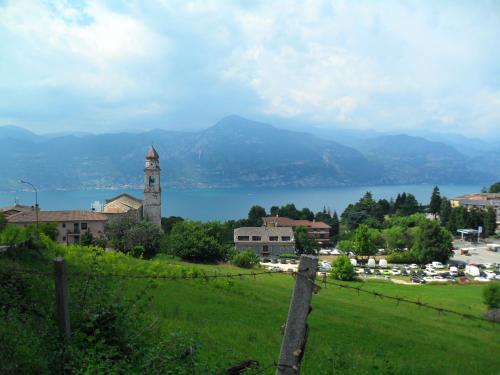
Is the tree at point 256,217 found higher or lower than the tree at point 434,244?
higher

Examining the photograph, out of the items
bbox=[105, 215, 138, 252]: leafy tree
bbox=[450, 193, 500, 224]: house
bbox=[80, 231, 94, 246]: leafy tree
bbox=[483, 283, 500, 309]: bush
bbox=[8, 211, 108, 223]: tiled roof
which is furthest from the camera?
bbox=[450, 193, 500, 224]: house

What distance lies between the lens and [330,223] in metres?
77.8

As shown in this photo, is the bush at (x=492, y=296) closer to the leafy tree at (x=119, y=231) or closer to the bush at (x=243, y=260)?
→ the bush at (x=243, y=260)

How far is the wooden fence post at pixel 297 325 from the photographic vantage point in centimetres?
355

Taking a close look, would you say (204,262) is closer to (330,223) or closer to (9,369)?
(9,369)

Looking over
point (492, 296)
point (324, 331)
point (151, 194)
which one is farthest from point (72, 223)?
point (492, 296)

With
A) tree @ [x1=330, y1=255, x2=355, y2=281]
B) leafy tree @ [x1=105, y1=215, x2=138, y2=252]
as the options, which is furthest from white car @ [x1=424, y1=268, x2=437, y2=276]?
leafy tree @ [x1=105, y1=215, x2=138, y2=252]

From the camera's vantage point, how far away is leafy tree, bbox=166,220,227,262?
32.1 metres

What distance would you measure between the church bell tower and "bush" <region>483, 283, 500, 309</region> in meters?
35.5

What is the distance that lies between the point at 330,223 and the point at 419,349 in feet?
222

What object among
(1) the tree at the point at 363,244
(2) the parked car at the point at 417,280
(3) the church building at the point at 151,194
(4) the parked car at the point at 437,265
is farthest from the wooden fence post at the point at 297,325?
(1) the tree at the point at 363,244

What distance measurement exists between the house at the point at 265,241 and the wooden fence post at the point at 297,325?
50382mm

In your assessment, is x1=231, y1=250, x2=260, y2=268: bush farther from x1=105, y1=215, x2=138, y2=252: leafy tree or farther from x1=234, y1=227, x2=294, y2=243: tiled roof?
x1=234, y1=227, x2=294, y2=243: tiled roof

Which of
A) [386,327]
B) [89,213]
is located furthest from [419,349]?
[89,213]
